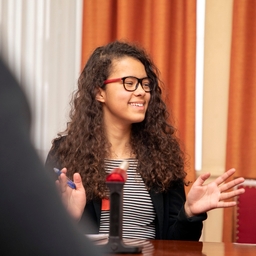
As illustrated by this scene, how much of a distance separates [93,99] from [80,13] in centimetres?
88

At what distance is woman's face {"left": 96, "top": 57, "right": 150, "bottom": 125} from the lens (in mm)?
2527

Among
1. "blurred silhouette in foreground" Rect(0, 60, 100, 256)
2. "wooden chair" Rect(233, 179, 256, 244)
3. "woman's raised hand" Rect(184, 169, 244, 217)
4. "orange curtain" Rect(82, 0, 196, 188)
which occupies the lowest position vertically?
"wooden chair" Rect(233, 179, 256, 244)

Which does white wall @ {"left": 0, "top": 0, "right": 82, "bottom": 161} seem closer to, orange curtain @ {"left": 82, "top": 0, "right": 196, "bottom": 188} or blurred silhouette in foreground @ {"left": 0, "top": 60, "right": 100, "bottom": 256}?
orange curtain @ {"left": 82, "top": 0, "right": 196, "bottom": 188}

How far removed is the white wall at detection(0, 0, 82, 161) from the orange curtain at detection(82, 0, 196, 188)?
0.13m

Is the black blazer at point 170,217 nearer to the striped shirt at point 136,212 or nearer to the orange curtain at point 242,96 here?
the striped shirt at point 136,212

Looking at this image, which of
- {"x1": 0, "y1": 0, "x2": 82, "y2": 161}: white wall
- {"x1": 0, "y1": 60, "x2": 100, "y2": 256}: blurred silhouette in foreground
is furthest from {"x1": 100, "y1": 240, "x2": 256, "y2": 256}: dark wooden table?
{"x1": 0, "y1": 0, "x2": 82, "y2": 161}: white wall

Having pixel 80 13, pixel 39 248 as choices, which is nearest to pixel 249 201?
pixel 80 13

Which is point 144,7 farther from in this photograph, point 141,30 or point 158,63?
point 158,63

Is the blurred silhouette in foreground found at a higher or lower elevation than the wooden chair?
higher

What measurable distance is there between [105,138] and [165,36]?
889 mm

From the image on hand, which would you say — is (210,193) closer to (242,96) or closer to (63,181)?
(63,181)

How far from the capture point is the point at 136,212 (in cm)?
239

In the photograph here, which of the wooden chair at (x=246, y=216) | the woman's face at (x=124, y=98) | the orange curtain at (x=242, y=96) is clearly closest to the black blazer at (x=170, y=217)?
the wooden chair at (x=246, y=216)

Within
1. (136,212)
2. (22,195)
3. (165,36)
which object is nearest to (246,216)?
(136,212)
